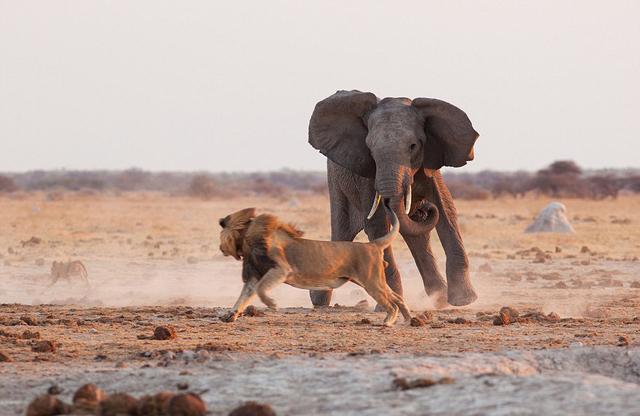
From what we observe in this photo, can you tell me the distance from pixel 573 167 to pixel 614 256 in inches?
1871

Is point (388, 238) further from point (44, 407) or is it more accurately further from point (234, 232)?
point (44, 407)

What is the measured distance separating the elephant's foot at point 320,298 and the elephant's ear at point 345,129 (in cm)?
172

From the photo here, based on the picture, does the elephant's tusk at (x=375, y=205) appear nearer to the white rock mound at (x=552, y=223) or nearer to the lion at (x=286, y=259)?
the lion at (x=286, y=259)

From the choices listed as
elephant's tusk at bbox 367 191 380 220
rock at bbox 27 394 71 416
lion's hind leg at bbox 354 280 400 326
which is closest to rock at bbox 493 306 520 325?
lion's hind leg at bbox 354 280 400 326

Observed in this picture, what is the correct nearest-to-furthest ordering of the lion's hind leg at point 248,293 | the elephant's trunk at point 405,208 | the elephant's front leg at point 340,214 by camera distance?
the lion's hind leg at point 248,293 < the elephant's trunk at point 405,208 < the elephant's front leg at point 340,214

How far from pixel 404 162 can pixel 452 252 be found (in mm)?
1416

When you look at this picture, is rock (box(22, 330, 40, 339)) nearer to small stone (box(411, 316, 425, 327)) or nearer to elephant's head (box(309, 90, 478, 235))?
small stone (box(411, 316, 425, 327))

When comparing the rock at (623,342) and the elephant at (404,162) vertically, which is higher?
the elephant at (404,162)

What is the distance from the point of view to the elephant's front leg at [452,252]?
1134 cm

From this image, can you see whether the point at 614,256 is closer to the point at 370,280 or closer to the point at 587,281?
the point at 587,281

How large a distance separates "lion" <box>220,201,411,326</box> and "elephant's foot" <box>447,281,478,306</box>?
2.11 meters

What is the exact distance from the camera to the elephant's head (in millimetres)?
10602

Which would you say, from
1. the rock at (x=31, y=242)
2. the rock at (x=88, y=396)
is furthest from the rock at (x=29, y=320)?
the rock at (x=31, y=242)

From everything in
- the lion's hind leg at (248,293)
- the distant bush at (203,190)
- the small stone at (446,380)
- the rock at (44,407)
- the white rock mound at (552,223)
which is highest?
the distant bush at (203,190)
